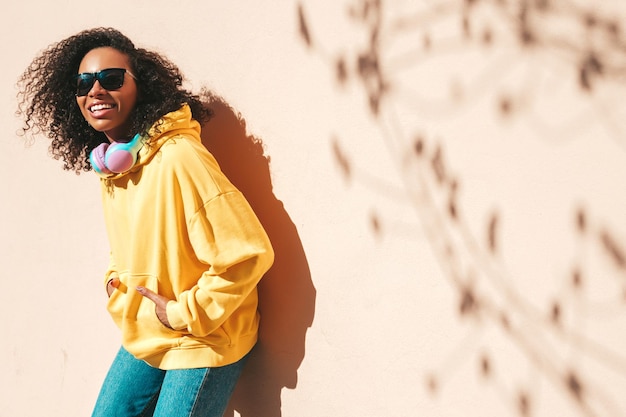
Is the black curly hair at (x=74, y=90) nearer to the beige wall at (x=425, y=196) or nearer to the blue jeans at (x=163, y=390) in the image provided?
the beige wall at (x=425, y=196)

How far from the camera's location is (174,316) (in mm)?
2600

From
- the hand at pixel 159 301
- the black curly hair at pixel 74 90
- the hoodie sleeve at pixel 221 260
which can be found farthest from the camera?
the black curly hair at pixel 74 90

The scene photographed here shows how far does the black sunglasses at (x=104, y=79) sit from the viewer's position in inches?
106

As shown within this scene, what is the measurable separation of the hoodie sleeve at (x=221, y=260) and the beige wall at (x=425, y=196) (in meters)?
0.31

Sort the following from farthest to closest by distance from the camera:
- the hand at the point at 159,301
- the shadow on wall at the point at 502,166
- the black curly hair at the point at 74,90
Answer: the black curly hair at the point at 74,90
the hand at the point at 159,301
the shadow on wall at the point at 502,166

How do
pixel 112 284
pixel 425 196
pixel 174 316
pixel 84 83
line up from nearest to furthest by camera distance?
pixel 425 196 < pixel 174 316 < pixel 84 83 < pixel 112 284

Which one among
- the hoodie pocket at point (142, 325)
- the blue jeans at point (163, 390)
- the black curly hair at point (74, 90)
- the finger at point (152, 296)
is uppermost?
the black curly hair at point (74, 90)

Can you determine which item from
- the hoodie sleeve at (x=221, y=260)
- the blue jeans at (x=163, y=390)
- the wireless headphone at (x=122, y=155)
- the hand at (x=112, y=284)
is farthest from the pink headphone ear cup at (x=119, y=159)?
the blue jeans at (x=163, y=390)

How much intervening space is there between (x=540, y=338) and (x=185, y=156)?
132 centimetres

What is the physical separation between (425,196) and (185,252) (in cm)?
87

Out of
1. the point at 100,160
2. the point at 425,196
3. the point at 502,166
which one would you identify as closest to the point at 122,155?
the point at 100,160

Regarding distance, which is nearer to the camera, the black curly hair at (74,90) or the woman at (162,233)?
the woman at (162,233)

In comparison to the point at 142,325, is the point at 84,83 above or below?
above

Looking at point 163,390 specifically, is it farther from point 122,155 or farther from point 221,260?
point 122,155
